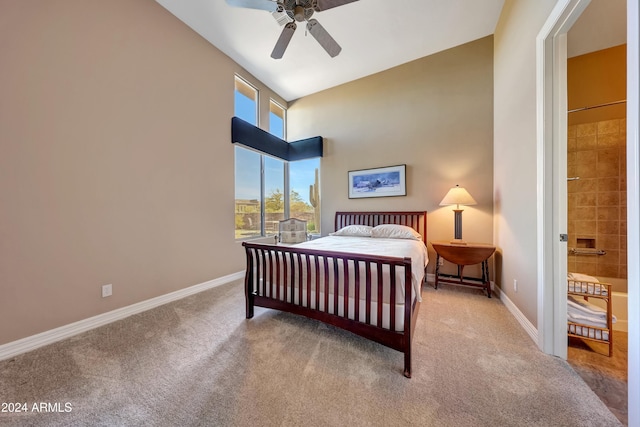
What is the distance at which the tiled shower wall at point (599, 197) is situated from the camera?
229cm

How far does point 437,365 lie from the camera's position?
1546 mm

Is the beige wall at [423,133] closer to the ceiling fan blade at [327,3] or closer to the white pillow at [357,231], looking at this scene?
the white pillow at [357,231]

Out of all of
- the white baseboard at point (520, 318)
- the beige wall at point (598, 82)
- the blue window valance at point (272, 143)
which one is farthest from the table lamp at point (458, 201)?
the blue window valance at point (272, 143)

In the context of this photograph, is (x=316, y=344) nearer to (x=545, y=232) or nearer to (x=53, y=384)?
(x=53, y=384)

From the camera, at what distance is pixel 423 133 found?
138 inches

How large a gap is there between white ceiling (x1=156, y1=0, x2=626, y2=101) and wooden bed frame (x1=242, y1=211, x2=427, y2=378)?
294 cm

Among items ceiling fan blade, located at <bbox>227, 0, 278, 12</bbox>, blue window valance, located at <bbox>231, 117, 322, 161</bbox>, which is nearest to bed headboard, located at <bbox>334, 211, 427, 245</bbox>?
blue window valance, located at <bbox>231, 117, 322, 161</bbox>

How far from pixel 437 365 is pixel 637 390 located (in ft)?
2.93

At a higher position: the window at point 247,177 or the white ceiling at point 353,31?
the white ceiling at point 353,31

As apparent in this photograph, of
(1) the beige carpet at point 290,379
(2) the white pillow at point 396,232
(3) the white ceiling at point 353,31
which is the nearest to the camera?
(1) the beige carpet at point 290,379

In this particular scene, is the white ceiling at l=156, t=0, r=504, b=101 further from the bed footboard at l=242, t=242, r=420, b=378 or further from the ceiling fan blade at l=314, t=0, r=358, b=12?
the bed footboard at l=242, t=242, r=420, b=378

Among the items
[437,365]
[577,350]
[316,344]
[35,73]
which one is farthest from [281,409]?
[35,73]

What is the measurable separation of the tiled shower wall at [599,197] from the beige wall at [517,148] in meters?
0.67

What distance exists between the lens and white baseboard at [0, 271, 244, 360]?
168cm
